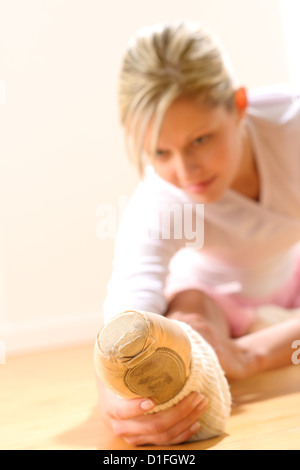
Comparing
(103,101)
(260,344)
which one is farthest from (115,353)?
(103,101)

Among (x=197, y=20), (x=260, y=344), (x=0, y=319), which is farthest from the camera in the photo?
(x=197, y=20)

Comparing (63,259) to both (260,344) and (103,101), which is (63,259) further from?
(260,344)

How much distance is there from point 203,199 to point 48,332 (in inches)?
44.5

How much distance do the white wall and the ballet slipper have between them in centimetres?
128

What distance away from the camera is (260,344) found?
3.18 ft

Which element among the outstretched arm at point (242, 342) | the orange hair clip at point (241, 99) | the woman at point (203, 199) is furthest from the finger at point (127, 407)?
the orange hair clip at point (241, 99)

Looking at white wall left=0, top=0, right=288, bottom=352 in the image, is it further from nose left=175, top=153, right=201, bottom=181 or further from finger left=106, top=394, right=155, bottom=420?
finger left=106, top=394, right=155, bottom=420

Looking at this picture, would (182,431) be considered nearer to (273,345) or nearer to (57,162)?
(273,345)

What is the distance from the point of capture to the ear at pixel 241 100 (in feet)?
3.25

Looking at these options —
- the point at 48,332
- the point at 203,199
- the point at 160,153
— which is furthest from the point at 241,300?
the point at 48,332

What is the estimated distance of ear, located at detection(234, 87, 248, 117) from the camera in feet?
3.25

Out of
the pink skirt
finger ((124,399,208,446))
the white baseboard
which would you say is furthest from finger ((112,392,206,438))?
the white baseboard

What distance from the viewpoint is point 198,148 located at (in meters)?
0.89

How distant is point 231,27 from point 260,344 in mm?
1473
